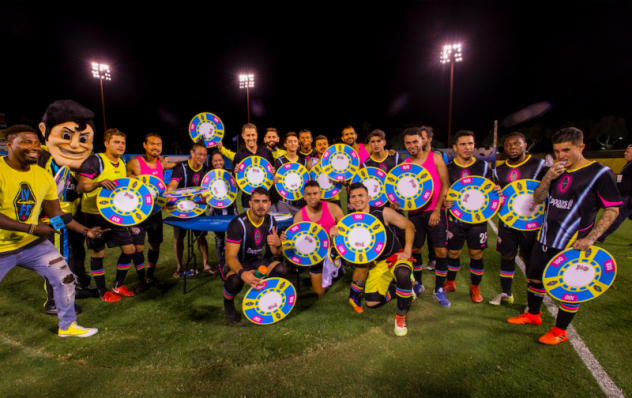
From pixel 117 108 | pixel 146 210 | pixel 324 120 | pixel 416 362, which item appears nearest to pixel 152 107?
pixel 117 108

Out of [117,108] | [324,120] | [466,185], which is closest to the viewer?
[466,185]

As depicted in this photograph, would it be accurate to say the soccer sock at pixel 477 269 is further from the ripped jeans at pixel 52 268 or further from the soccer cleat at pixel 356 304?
the ripped jeans at pixel 52 268

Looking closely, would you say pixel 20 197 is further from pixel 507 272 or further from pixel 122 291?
pixel 507 272

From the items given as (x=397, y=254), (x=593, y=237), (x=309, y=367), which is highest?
(x=593, y=237)

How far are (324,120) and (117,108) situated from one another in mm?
32520

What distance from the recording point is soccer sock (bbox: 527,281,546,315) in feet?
10.9

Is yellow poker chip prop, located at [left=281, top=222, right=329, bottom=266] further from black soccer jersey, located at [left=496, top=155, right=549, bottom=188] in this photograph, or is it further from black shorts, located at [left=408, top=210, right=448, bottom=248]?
black soccer jersey, located at [left=496, top=155, right=549, bottom=188]

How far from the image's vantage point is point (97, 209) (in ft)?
13.3

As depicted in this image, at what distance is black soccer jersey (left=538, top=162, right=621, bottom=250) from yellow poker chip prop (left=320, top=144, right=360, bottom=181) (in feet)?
8.82

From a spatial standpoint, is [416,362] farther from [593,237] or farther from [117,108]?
[117,108]

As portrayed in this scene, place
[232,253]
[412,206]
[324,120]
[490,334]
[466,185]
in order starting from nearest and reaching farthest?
[490,334], [232,253], [466,185], [412,206], [324,120]

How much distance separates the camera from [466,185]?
3.79 m

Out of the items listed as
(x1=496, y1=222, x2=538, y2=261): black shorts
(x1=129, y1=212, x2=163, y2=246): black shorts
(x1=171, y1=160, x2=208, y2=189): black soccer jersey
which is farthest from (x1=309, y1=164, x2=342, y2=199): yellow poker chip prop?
(x1=129, y1=212, x2=163, y2=246): black shorts

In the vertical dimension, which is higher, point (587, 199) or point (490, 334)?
point (587, 199)
